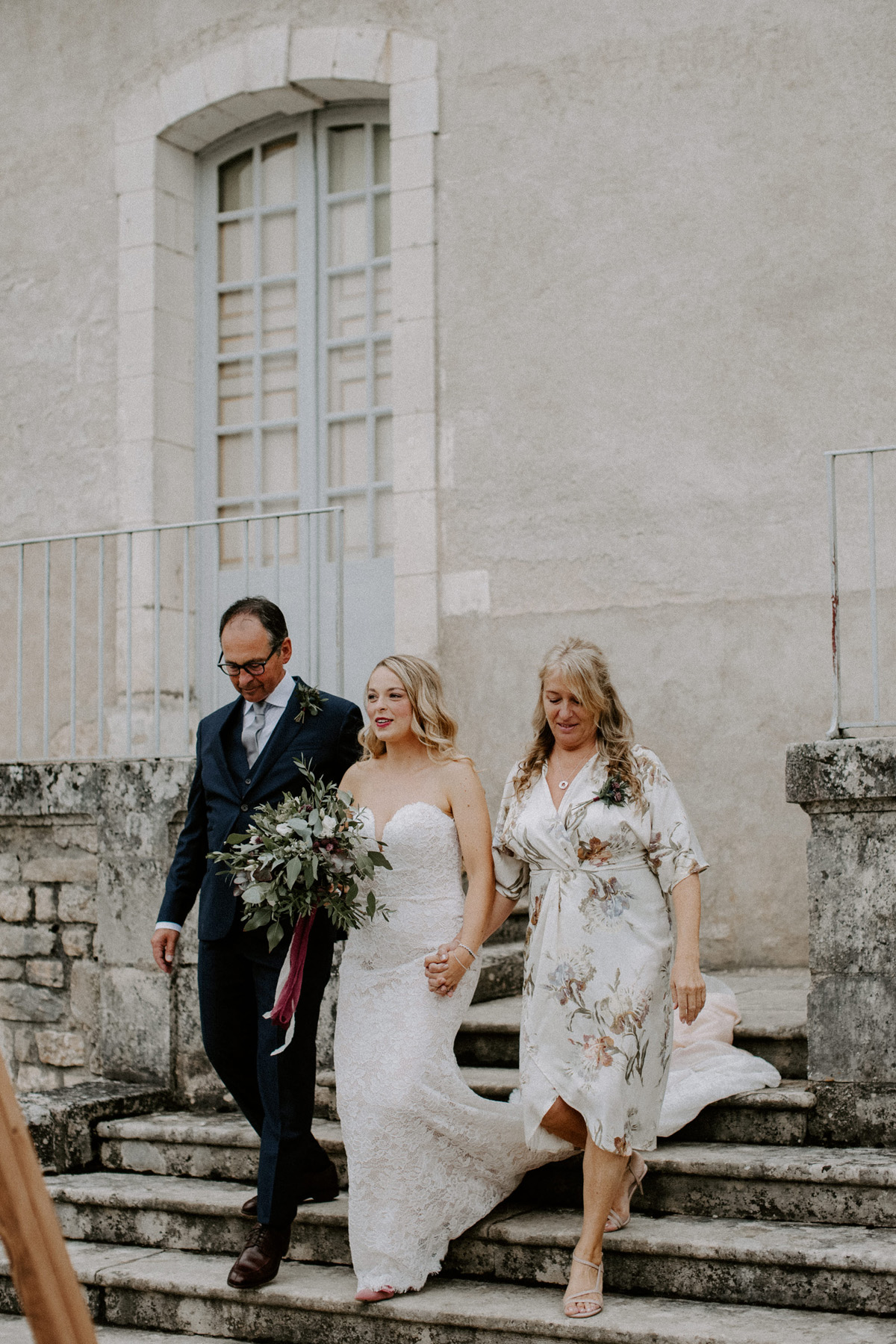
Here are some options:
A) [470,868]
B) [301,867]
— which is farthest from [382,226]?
[301,867]

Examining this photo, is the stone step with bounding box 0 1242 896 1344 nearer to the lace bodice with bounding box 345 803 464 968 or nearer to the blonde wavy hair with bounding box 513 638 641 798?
the lace bodice with bounding box 345 803 464 968

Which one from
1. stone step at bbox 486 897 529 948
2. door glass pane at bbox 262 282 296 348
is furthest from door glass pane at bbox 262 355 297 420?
stone step at bbox 486 897 529 948

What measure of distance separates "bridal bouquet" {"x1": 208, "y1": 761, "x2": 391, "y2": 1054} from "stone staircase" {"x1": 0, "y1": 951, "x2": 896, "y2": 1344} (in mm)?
746

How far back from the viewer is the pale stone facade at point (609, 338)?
244 inches

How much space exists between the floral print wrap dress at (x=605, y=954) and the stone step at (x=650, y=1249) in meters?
0.29

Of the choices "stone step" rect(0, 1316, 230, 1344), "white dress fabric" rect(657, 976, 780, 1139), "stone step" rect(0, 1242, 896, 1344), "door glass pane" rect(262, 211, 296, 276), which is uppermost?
"door glass pane" rect(262, 211, 296, 276)

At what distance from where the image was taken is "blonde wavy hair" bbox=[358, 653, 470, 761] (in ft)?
13.2

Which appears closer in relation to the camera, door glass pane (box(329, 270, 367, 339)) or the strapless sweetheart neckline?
the strapless sweetheart neckline

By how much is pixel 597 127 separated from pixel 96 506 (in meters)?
3.15

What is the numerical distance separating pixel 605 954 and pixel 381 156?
5038 millimetres

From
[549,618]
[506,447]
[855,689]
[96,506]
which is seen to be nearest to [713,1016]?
[855,689]

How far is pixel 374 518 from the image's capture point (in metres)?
7.30

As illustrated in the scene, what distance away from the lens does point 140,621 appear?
24.3 ft

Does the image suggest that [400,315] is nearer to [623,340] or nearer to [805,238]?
[623,340]
